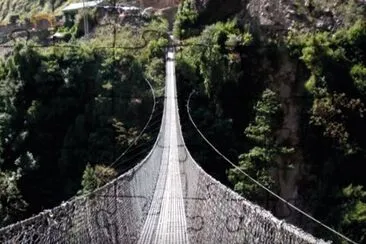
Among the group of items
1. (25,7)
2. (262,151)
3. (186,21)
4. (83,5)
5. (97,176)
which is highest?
(25,7)

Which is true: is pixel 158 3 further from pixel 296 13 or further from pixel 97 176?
pixel 97 176

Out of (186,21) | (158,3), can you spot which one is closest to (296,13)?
(186,21)

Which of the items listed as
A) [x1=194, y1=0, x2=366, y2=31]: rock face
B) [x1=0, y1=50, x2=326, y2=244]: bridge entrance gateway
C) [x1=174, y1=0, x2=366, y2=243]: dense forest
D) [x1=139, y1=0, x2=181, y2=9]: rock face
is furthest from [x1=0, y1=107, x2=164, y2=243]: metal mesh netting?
[x1=139, y1=0, x2=181, y2=9]: rock face

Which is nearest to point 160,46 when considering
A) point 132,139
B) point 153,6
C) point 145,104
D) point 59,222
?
point 145,104

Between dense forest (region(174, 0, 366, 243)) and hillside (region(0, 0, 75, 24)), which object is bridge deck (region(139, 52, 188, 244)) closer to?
dense forest (region(174, 0, 366, 243))

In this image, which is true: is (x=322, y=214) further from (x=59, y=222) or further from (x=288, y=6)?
(x=59, y=222)
